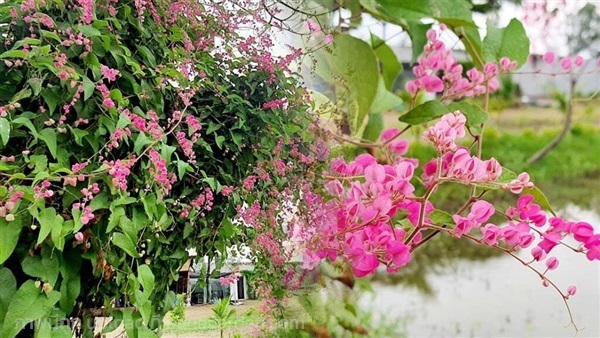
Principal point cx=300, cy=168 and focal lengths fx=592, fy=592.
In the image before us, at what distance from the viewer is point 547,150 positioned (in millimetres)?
884

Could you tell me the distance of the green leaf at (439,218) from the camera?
347 millimetres

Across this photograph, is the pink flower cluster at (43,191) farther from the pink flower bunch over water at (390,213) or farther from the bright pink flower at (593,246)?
the bright pink flower at (593,246)

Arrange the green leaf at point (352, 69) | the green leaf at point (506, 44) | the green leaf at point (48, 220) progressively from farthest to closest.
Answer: the green leaf at point (506, 44) < the green leaf at point (352, 69) < the green leaf at point (48, 220)

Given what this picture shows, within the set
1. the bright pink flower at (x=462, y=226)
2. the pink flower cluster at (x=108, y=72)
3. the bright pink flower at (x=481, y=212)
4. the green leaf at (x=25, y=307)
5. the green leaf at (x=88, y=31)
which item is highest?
the green leaf at (x=88, y=31)

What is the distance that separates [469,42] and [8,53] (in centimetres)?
36

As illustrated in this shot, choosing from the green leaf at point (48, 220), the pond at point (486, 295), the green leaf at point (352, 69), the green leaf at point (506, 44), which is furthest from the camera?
the pond at point (486, 295)

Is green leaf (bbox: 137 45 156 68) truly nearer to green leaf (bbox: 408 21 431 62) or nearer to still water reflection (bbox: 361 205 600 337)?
green leaf (bbox: 408 21 431 62)

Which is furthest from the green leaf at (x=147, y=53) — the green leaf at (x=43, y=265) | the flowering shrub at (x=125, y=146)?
the green leaf at (x=43, y=265)

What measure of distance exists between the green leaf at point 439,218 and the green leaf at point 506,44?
168mm

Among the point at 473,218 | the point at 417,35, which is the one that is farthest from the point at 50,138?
the point at 417,35

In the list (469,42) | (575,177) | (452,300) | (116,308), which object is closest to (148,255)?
→ (116,308)

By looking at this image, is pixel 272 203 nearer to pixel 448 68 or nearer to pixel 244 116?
pixel 244 116

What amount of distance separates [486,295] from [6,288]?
2.33 ft

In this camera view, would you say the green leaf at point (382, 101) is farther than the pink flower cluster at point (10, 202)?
Yes
